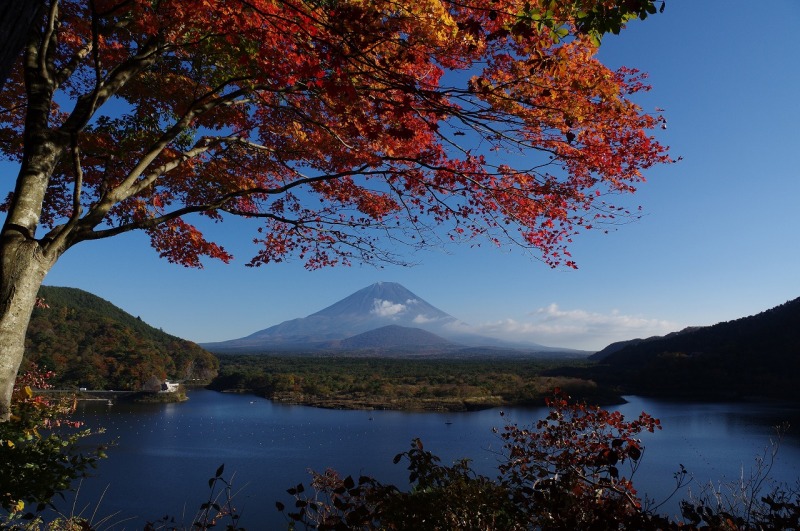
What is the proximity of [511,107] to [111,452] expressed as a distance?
27787 mm

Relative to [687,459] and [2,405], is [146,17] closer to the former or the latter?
[2,405]

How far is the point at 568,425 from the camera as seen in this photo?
3.29 metres

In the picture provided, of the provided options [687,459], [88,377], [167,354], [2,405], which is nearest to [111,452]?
[88,377]

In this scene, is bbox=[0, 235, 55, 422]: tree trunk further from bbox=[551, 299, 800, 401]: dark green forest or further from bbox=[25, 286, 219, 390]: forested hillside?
bbox=[551, 299, 800, 401]: dark green forest

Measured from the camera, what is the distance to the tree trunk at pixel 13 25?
46.9 inches

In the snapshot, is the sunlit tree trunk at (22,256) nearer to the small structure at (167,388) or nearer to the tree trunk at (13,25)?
the tree trunk at (13,25)

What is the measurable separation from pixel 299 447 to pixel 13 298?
78.1 feet

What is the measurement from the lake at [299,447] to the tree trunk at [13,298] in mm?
6796

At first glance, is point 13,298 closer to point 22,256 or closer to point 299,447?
point 22,256

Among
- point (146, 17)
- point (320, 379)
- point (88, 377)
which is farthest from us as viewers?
point (320, 379)

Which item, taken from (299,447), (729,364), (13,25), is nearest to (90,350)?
(299,447)

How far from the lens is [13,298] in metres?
2.47

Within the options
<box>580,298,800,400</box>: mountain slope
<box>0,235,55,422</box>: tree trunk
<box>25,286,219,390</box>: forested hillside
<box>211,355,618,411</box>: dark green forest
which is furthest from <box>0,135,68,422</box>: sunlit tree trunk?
<box>580,298,800,400</box>: mountain slope

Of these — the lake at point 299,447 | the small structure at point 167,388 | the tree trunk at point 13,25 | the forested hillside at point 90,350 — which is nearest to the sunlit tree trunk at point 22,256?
the tree trunk at point 13,25
